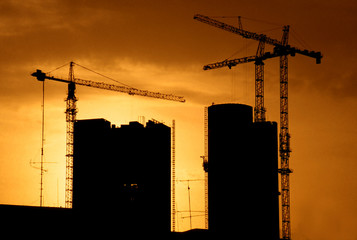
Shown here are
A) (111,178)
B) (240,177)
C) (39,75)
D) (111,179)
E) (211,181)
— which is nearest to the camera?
(240,177)

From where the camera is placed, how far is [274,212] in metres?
167

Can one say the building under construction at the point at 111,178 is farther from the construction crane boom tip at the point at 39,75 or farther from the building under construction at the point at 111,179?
the construction crane boom tip at the point at 39,75

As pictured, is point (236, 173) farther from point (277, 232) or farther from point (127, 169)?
point (127, 169)

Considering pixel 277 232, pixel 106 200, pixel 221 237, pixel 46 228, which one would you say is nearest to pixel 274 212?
pixel 277 232

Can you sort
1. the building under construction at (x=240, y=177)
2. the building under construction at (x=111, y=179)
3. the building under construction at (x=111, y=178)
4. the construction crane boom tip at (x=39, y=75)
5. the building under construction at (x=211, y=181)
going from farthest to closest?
the construction crane boom tip at (x=39, y=75), the building under construction at (x=111, y=178), the building under construction at (x=111, y=179), the building under construction at (x=240, y=177), the building under construction at (x=211, y=181)

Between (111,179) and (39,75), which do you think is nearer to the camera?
(39,75)

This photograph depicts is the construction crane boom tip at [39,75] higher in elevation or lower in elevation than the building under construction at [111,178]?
higher

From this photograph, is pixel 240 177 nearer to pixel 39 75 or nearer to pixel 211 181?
pixel 211 181

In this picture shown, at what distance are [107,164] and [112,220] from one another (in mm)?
79721

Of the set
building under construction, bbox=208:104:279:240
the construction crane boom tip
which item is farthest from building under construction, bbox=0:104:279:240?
the construction crane boom tip

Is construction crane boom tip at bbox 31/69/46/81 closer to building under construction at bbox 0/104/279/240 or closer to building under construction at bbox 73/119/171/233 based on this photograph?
building under construction at bbox 73/119/171/233

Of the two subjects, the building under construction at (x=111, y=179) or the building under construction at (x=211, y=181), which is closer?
the building under construction at (x=211, y=181)

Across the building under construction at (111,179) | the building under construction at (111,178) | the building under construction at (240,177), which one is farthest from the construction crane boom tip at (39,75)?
the building under construction at (240,177)

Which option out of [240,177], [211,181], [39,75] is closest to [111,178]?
[39,75]
